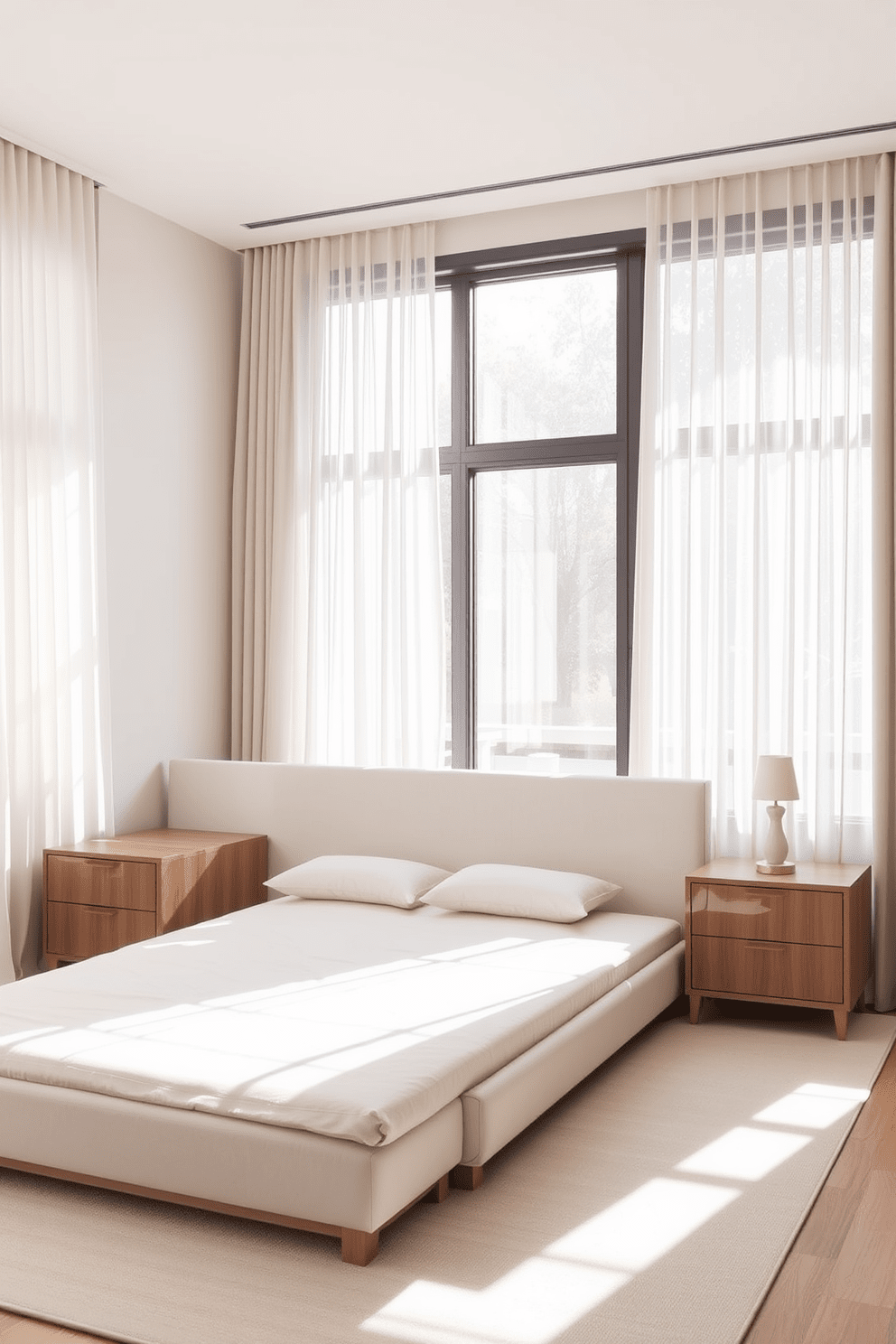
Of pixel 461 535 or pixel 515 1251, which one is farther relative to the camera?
pixel 461 535

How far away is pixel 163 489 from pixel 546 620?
5.46ft

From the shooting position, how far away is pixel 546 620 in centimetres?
495

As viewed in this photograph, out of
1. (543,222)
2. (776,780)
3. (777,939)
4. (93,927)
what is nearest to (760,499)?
(776,780)

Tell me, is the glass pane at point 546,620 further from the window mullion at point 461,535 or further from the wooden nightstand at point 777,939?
the wooden nightstand at point 777,939

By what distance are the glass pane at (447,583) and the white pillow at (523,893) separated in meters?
1.00

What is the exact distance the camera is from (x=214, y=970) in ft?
11.0

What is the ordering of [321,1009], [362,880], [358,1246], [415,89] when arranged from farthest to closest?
1. [362,880]
2. [415,89]
3. [321,1009]
4. [358,1246]

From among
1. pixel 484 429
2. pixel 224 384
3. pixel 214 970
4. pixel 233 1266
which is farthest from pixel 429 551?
pixel 233 1266

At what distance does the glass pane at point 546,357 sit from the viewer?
4.84 m

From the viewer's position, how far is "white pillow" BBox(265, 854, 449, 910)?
415 centimetres

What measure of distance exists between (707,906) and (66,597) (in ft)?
8.21

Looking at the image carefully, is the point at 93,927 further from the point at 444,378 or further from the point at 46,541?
the point at 444,378

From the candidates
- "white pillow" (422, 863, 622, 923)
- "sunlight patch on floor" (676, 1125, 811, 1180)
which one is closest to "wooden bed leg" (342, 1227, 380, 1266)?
"sunlight patch on floor" (676, 1125, 811, 1180)

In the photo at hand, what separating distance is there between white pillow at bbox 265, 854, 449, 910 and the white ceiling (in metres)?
2.52
